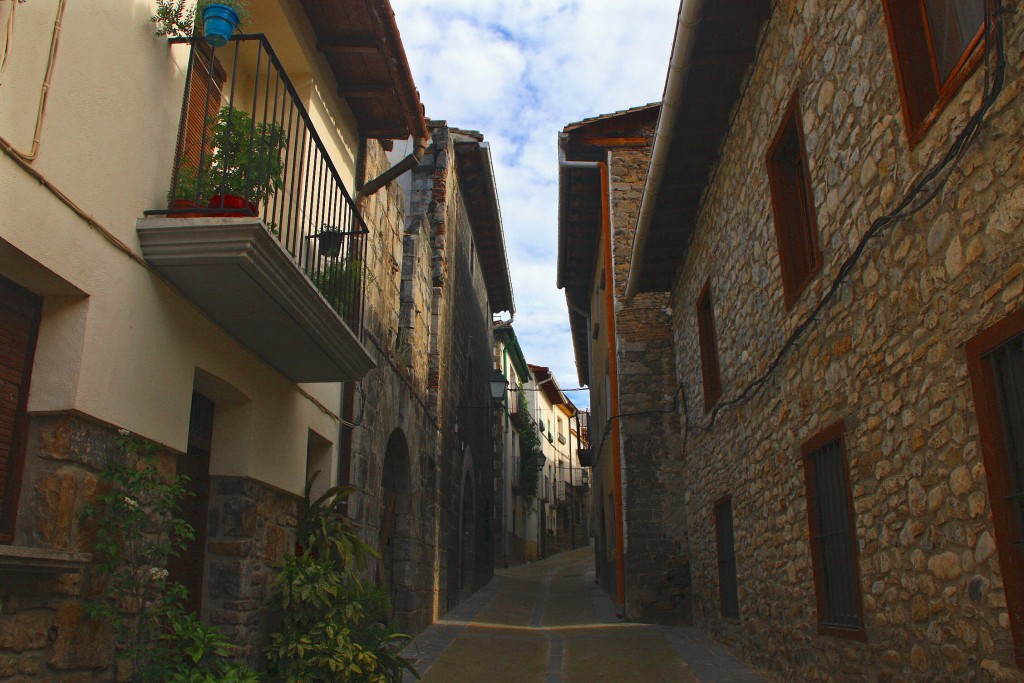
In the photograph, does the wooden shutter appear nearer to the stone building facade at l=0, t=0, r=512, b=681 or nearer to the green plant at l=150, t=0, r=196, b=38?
the stone building facade at l=0, t=0, r=512, b=681

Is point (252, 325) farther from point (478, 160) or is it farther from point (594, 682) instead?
point (478, 160)

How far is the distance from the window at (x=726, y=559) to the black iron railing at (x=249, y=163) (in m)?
4.42

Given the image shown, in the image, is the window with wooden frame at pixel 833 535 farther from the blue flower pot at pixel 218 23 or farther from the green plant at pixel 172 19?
the green plant at pixel 172 19

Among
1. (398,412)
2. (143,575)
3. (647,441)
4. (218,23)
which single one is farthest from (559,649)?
(218,23)

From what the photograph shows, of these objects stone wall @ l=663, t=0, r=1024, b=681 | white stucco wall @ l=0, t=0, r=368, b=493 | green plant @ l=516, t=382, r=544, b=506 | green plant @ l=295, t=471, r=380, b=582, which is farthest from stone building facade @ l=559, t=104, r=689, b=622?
green plant @ l=516, t=382, r=544, b=506

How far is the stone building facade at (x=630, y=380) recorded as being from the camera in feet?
37.5

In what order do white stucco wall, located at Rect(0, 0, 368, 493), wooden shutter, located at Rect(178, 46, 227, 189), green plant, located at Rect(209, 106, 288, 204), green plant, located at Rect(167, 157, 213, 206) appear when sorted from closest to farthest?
white stucco wall, located at Rect(0, 0, 368, 493)
green plant, located at Rect(167, 157, 213, 206)
green plant, located at Rect(209, 106, 288, 204)
wooden shutter, located at Rect(178, 46, 227, 189)

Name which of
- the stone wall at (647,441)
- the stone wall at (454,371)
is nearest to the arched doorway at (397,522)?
the stone wall at (454,371)

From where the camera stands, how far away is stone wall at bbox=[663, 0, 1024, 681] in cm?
335

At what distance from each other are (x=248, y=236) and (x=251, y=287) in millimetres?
436

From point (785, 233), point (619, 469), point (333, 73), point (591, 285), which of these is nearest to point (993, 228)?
point (785, 233)

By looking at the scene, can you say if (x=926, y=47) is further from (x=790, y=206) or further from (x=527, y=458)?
(x=527, y=458)

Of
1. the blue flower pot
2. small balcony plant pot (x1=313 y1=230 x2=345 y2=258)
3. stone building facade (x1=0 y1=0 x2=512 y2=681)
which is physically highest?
the blue flower pot

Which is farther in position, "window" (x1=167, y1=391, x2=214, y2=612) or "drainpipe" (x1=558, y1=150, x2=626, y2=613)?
"drainpipe" (x1=558, y1=150, x2=626, y2=613)
